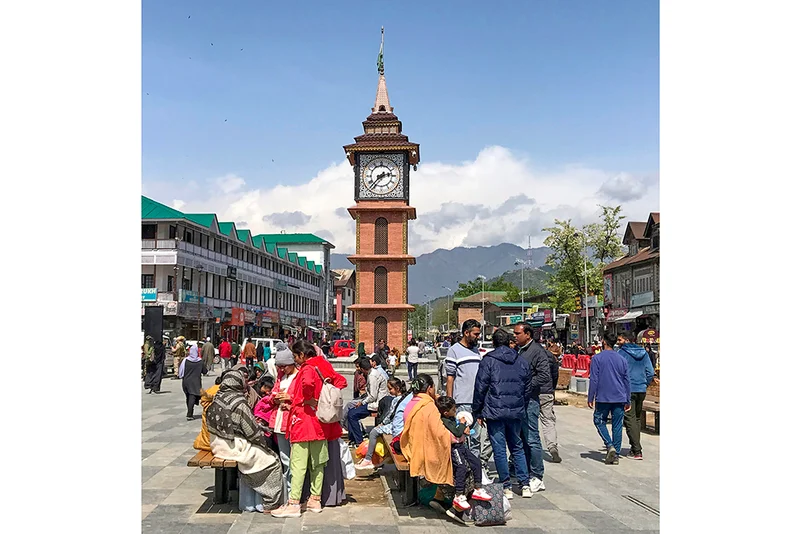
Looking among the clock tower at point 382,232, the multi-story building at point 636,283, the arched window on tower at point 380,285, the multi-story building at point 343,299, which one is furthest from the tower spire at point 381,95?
the multi-story building at point 343,299

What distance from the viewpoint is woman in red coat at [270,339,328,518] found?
7410 millimetres

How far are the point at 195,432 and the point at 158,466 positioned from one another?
3.33m

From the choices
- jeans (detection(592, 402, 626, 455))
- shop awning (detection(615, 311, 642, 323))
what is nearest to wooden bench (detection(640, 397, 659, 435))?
jeans (detection(592, 402, 626, 455))

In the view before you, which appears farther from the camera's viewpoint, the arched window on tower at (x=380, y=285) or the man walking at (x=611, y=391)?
the arched window on tower at (x=380, y=285)

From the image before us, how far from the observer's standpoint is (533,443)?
8969mm

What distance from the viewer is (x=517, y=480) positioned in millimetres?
8461

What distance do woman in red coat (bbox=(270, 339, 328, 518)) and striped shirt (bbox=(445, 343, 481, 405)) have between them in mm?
1933

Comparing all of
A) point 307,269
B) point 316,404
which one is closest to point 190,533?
point 316,404

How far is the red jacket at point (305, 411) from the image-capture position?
7.41 metres

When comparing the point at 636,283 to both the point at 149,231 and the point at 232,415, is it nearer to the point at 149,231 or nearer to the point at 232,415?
the point at 149,231

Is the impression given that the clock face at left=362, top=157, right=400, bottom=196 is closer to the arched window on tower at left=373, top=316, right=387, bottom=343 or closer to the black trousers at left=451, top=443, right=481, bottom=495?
the arched window on tower at left=373, top=316, right=387, bottom=343

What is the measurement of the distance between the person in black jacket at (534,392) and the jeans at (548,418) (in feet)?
0.38

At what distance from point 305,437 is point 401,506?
1.31m

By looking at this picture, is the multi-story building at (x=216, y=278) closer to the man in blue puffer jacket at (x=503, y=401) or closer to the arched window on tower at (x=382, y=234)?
the arched window on tower at (x=382, y=234)
